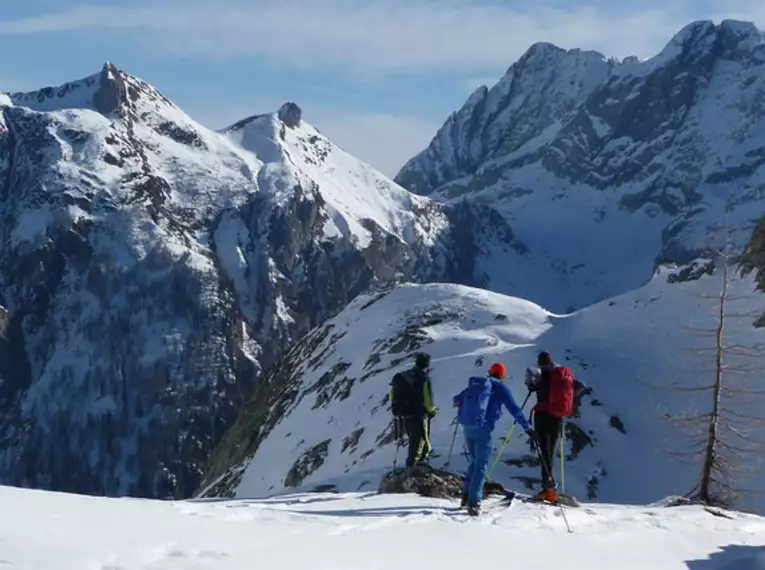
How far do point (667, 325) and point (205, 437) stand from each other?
129 m

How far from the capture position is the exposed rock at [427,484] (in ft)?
61.6

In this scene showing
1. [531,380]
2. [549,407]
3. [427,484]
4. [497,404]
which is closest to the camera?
[497,404]

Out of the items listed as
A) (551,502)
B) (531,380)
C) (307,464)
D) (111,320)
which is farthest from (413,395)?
(111,320)

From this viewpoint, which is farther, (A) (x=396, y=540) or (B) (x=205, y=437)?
(B) (x=205, y=437)

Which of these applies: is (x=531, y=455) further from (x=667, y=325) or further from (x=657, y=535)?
(x=667, y=325)

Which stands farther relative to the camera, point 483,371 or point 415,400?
point 483,371

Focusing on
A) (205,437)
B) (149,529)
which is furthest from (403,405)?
(205,437)

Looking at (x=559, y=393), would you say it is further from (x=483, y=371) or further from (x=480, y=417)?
(x=483, y=371)

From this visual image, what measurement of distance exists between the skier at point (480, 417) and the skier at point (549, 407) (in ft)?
6.04

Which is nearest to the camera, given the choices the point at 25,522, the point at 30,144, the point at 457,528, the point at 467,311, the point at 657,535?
the point at 25,522

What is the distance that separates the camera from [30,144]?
639 feet

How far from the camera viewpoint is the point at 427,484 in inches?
757

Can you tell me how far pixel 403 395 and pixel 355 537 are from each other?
6.68 meters

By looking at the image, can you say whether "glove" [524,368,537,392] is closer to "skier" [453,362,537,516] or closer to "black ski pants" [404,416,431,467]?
"skier" [453,362,537,516]
